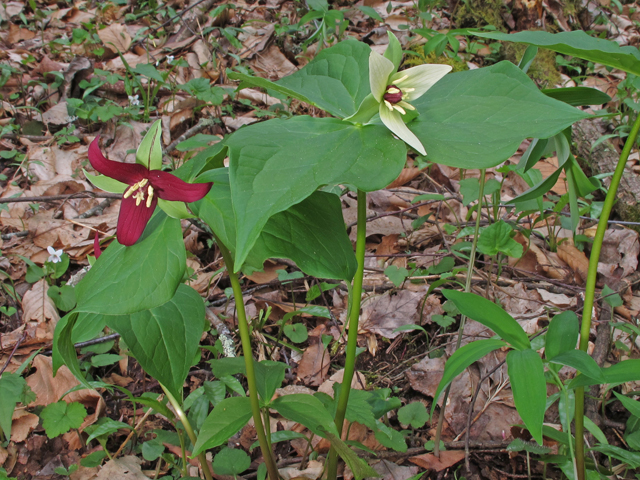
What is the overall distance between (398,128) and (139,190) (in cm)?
46

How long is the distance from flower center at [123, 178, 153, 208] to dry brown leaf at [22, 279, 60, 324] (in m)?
1.30

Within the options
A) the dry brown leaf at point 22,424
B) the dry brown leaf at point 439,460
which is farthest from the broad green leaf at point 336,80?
the dry brown leaf at point 22,424

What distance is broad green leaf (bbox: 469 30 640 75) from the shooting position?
2.65 feet

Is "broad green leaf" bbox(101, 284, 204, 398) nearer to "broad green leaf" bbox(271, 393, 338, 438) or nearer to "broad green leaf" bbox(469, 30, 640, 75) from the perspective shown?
"broad green leaf" bbox(271, 393, 338, 438)

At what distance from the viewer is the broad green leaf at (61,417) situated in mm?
1369

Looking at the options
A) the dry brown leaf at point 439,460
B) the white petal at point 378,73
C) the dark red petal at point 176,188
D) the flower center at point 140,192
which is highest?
the white petal at point 378,73

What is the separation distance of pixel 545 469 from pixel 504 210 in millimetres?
1529

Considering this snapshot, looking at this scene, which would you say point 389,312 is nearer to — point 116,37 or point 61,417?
point 61,417

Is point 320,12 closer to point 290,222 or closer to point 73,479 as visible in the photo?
point 290,222

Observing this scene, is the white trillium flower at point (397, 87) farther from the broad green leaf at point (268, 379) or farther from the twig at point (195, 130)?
the twig at point (195, 130)

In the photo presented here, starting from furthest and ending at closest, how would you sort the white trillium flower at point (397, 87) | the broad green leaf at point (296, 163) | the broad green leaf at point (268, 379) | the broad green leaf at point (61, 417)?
1. the broad green leaf at point (61, 417)
2. the broad green leaf at point (268, 379)
3. the white trillium flower at point (397, 87)
4. the broad green leaf at point (296, 163)

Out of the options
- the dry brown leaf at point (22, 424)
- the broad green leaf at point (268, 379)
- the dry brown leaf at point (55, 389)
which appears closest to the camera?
the broad green leaf at point (268, 379)

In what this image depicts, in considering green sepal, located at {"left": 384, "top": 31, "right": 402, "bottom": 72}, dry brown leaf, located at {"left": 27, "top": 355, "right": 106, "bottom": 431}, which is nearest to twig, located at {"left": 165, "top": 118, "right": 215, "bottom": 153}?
Result: dry brown leaf, located at {"left": 27, "top": 355, "right": 106, "bottom": 431}

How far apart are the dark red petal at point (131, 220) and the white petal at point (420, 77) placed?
19.0 inches
